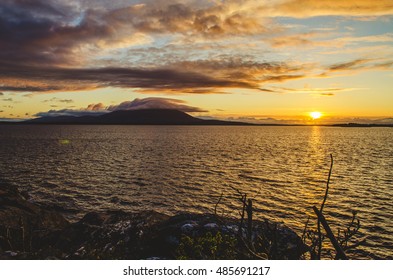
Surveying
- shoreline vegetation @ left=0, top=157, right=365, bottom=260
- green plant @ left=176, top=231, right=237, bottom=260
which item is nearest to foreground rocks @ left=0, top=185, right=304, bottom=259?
shoreline vegetation @ left=0, top=157, right=365, bottom=260

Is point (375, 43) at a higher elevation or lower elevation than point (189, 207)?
higher

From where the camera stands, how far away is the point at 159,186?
3838 cm

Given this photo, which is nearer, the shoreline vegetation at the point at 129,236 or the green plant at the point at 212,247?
the green plant at the point at 212,247

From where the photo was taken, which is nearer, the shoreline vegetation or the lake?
the shoreline vegetation

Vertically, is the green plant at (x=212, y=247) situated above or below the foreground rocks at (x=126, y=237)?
above

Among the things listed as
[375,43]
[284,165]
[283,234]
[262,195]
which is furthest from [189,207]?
[284,165]

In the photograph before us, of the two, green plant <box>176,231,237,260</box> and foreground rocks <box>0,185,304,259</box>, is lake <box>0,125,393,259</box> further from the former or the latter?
green plant <box>176,231,237,260</box>

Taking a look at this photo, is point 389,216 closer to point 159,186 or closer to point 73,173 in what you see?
point 159,186

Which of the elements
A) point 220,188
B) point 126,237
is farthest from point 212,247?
point 220,188

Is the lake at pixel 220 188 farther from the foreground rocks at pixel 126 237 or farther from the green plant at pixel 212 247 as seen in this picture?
the green plant at pixel 212 247

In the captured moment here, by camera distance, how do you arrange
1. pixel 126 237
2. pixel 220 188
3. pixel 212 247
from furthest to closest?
pixel 220 188, pixel 126 237, pixel 212 247

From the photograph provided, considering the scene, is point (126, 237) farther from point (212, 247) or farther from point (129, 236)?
point (212, 247)

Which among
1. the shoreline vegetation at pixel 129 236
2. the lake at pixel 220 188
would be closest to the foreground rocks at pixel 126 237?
the shoreline vegetation at pixel 129 236
